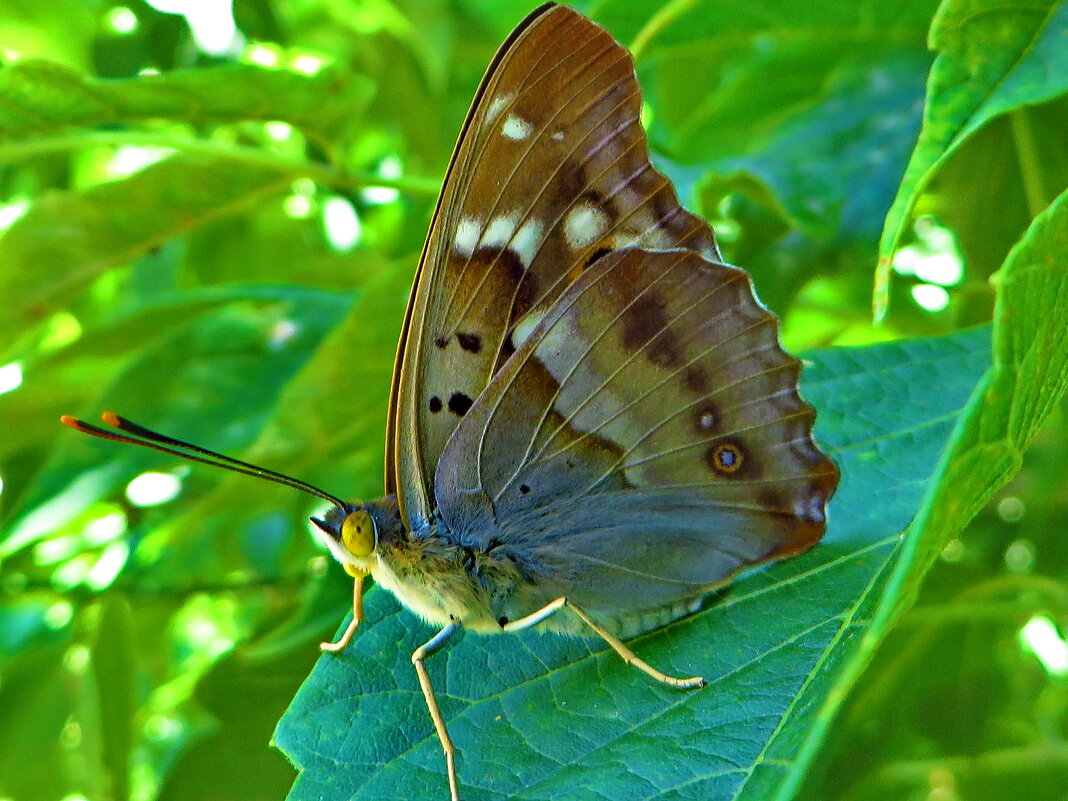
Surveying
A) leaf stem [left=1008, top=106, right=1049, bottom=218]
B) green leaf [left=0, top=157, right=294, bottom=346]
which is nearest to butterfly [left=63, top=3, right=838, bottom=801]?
green leaf [left=0, top=157, right=294, bottom=346]

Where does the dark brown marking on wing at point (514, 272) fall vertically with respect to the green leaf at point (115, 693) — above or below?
below

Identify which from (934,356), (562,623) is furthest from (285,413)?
(934,356)

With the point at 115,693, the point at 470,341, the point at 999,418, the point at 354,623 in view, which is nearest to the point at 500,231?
the point at 470,341

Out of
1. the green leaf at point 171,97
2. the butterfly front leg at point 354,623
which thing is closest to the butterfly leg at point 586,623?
the butterfly front leg at point 354,623

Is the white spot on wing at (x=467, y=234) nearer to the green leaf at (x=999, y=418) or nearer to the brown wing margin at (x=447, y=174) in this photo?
the brown wing margin at (x=447, y=174)

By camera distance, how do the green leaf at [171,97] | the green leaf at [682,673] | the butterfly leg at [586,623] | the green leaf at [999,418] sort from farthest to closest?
the green leaf at [171,97] < the butterfly leg at [586,623] < the green leaf at [682,673] < the green leaf at [999,418]

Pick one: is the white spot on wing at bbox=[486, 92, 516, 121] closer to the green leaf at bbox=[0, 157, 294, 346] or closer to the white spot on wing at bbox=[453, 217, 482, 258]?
the white spot on wing at bbox=[453, 217, 482, 258]
